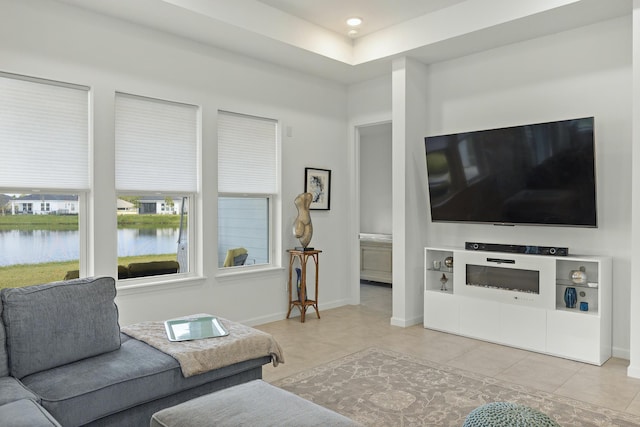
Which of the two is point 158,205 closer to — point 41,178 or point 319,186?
point 41,178

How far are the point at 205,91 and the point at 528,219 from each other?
3.30 m

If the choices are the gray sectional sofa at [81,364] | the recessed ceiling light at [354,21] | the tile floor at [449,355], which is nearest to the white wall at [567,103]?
the tile floor at [449,355]

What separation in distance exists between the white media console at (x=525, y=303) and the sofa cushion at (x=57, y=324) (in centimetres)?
→ 325

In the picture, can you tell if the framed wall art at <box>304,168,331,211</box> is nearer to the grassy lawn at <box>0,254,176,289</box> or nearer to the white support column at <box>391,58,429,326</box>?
the white support column at <box>391,58,429,326</box>

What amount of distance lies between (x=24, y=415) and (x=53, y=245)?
7.46 feet

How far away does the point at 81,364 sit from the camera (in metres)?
2.47

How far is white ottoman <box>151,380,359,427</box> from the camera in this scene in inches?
75.4

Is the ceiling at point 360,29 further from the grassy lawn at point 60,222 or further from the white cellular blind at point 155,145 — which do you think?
the grassy lawn at point 60,222

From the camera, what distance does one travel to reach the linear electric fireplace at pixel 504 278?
167 inches

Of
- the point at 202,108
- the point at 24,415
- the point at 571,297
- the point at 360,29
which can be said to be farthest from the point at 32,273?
the point at 571,297

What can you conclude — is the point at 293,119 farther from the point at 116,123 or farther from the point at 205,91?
the point at 116,123

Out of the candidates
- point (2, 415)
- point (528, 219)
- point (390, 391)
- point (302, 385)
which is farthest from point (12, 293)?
point (528, 219)

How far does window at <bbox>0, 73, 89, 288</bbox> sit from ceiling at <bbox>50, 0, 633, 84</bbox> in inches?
32.1

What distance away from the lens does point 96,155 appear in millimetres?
3848
